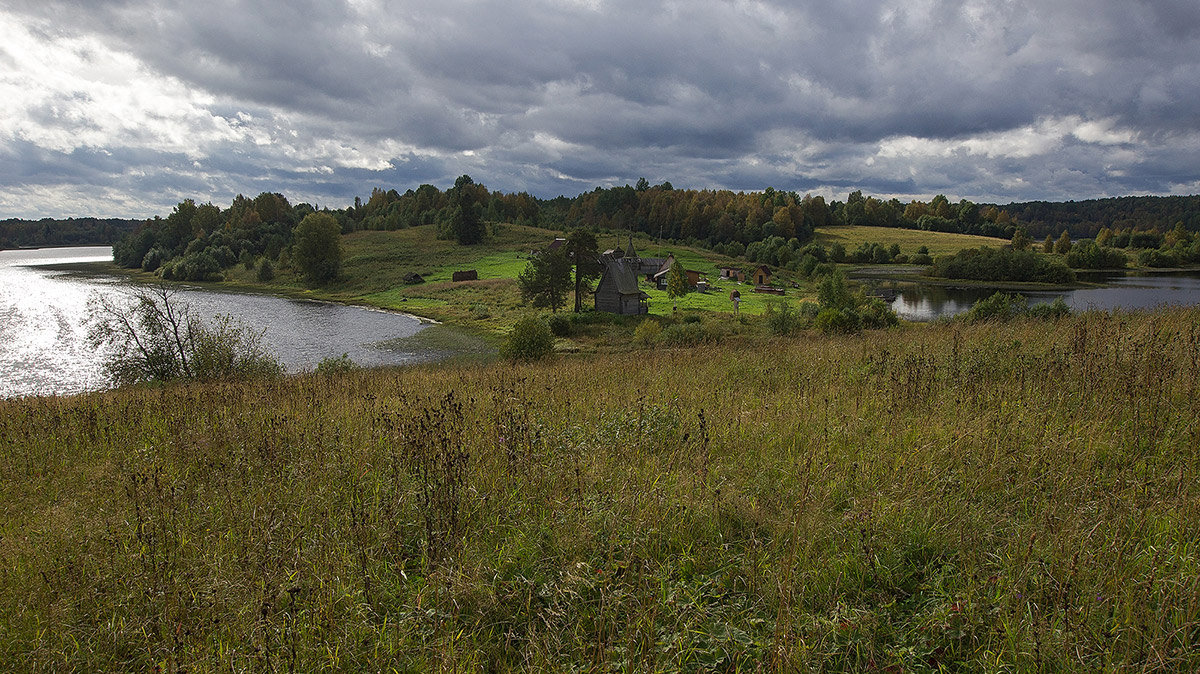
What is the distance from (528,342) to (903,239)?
136211 mm

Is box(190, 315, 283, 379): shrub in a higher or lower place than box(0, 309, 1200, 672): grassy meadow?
lower

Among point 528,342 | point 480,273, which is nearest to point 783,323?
point 528,342

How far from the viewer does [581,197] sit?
179875mm

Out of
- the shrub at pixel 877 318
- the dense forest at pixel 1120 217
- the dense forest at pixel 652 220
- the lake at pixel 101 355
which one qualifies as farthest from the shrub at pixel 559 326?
the dense forest at pixel 1120 217

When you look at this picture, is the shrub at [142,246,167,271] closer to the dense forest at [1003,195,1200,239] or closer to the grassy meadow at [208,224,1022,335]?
the grassy meadow at [208,224,1022,335]

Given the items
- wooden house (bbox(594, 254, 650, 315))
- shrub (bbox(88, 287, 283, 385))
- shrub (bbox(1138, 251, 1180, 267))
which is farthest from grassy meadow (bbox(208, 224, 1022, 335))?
shrub (bbox(1138, 251, 1180, 267))

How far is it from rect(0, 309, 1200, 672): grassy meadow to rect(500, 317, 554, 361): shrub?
79.8ft

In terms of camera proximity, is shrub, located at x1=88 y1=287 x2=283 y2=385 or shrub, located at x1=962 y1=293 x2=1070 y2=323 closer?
shrub, located at x1=962 y1=293 x2=1070 y2=323

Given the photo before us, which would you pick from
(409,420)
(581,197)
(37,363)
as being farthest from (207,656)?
(581,197)

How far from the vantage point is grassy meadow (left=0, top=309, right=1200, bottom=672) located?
2773 mm

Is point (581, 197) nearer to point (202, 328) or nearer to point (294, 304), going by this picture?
point (294, 304)

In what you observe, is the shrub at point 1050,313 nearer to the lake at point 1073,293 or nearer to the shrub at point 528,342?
the shrub at point 528,342

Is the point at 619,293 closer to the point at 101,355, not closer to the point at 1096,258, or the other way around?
the point at 101,355

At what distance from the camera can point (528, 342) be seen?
102 feet
